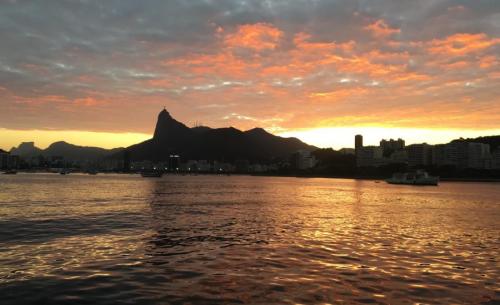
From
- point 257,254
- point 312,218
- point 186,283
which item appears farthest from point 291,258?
point 312,218

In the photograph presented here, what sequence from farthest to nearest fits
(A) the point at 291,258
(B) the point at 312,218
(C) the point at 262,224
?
(B) the point at 312,218 < (C) the point at 262,224 < (A) the point at 291,258

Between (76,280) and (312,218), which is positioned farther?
(312,218)

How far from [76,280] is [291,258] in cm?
1210

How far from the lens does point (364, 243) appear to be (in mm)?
30688

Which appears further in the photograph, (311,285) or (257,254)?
(257,254)

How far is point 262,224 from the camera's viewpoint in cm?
4178

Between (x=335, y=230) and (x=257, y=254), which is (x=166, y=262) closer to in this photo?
(x=257, y=254)

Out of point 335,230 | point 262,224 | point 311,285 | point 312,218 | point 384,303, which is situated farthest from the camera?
point 312,218

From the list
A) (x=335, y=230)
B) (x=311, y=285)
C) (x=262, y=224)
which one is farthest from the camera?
(x=262, y=224)

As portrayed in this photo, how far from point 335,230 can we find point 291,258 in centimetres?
1450

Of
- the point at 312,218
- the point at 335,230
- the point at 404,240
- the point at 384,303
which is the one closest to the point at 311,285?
the point at 384,303

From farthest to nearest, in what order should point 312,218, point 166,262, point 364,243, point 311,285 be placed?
point 312,218, point 364,243, point 166,262, point 311,285

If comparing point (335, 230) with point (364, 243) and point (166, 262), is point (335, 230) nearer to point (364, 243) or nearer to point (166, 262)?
point (364, 243)

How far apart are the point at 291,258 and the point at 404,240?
12508mm
